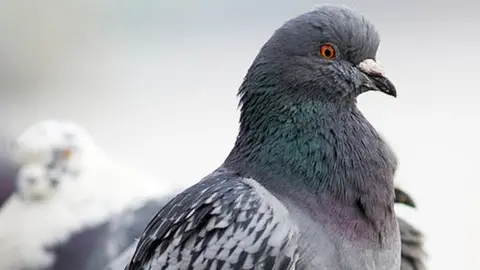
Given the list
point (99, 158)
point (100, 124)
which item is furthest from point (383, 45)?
point (99, 158)

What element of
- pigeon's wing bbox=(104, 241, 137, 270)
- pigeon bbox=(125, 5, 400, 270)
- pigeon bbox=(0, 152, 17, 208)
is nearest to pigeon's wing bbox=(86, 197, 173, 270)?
pigeon's wing bbox=(104, 241, 137, 270)

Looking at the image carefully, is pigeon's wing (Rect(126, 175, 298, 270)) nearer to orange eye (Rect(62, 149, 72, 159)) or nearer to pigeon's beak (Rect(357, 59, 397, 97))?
pigeon's beak (Rect(357, 59, 397, 97))

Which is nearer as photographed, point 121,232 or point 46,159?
point 121,232

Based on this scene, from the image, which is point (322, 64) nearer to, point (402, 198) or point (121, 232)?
point (402, 198)

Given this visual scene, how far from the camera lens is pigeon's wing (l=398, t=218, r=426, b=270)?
148 inches

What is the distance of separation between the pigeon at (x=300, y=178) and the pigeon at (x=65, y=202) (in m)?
1.30

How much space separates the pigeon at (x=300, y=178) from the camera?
110 inches

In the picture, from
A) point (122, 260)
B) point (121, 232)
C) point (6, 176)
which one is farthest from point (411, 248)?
point (6, 176)

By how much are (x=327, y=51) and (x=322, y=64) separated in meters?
0.04

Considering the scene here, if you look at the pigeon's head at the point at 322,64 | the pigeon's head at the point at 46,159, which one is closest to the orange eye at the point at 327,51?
the pigeon's head at the point at 322,64

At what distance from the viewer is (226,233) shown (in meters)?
2.81

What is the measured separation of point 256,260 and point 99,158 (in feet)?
6.72

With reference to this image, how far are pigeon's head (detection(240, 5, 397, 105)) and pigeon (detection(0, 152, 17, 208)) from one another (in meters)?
1.94

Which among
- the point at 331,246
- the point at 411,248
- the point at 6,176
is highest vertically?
the point at 331,246
